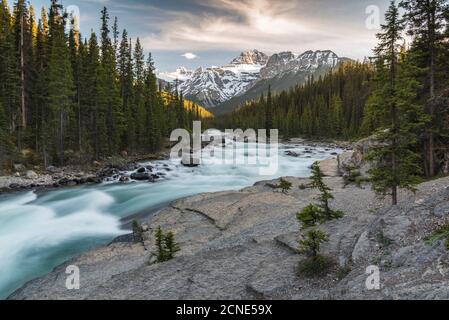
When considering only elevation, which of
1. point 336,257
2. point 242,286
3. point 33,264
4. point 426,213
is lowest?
point 33,264

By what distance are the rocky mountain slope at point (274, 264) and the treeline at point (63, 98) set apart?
26.5m

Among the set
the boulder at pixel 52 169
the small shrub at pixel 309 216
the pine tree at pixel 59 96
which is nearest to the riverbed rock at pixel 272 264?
the small shrub at pixel 309 216

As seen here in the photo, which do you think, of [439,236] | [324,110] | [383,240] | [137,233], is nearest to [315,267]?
[383,240]

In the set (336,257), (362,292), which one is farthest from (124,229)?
(362,292)

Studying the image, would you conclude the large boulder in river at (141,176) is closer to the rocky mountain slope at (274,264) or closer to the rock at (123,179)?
the rock at (123,179)

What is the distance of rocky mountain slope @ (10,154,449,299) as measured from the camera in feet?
20.7

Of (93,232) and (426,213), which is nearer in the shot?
(426,213)

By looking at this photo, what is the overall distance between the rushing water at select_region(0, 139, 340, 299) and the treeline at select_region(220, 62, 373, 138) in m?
68.1

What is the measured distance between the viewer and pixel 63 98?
120 ft

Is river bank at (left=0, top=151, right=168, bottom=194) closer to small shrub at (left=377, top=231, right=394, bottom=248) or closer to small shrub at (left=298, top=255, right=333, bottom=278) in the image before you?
small shrub at (left=298, top=255, right=333, bottom=278)

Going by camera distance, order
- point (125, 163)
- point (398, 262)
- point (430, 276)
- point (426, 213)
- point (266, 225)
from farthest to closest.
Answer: point (125, 163) → point (266, 225) → point (426, 213) → point (398, 262) → point (430, 276)

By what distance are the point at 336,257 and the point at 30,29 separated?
54.2m

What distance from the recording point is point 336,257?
26.6ft

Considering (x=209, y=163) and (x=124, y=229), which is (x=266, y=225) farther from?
(x=209, y=163)
